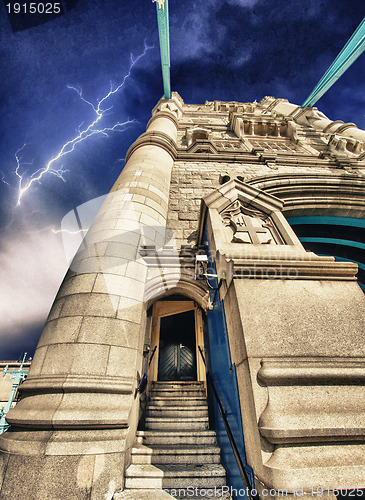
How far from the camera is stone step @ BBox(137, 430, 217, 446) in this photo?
3283mm

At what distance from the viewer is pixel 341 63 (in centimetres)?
1725

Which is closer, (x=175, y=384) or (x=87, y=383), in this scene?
(x=87, y=383)

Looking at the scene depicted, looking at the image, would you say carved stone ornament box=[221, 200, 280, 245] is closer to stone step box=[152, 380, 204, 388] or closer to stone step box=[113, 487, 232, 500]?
stone step box=[113, 487, 232, 500]

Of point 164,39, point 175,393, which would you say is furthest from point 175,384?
point 164,39

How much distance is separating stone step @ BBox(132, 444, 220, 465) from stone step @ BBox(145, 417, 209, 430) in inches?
22.6

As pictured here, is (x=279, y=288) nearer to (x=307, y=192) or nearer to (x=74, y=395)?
(x=74, y=395)

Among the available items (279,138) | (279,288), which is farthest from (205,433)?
(279,138)

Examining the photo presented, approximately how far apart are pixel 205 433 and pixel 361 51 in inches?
984

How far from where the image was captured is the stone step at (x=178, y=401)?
15.6 feet

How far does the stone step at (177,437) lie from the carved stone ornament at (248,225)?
3356 millimetres

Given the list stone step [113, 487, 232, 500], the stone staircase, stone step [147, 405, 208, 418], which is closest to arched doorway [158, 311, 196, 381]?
the stone staircase

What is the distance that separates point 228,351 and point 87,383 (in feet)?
5.61

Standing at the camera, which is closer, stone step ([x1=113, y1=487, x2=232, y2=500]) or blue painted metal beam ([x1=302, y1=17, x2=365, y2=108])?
stone step ([x1=113, y1=487, x2=232, y2=500])

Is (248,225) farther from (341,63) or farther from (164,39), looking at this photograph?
(341,63)
